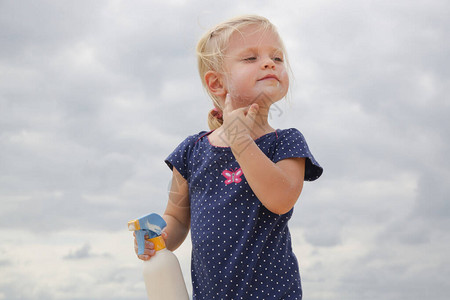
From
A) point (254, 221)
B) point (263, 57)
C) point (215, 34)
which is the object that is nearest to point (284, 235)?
point (254, 221)

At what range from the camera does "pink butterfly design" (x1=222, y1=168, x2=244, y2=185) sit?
2309 mm

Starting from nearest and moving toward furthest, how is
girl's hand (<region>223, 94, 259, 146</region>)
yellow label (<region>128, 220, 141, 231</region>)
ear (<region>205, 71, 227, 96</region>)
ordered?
girl's hand (<region>223, 94, 259, 146</region>)
yellow label (<region>128, 220, 141, 231</region>)
ear (<region>205, 71, 227, 96</region>)

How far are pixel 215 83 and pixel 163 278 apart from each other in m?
0.99

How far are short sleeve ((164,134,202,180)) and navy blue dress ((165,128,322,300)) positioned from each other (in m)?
0.18

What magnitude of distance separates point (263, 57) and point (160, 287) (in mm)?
1191

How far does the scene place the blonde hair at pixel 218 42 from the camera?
2447 mm

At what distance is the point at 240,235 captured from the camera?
7.35 feet

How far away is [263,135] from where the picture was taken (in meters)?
2.40

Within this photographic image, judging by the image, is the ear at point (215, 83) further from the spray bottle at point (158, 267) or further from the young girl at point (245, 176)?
the spray bottle at point (158, 267)

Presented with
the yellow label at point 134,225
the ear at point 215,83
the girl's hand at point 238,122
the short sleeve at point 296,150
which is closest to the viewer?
the girl's hand at point 238,122

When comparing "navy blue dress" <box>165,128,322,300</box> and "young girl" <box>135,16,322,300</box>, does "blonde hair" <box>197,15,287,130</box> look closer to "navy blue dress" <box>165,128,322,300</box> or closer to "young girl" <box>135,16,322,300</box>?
"young girl" <box>135,16,322,300</box>

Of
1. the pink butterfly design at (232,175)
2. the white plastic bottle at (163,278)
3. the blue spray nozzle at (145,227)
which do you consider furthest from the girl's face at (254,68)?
the white plastic bottle at (163,278)

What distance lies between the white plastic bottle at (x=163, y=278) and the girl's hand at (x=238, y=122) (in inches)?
25.8

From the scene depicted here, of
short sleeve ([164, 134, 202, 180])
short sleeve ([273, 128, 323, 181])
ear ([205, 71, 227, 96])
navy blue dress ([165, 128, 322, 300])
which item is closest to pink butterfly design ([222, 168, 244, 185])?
navy blue dress ([165, 128, 322, 300])
